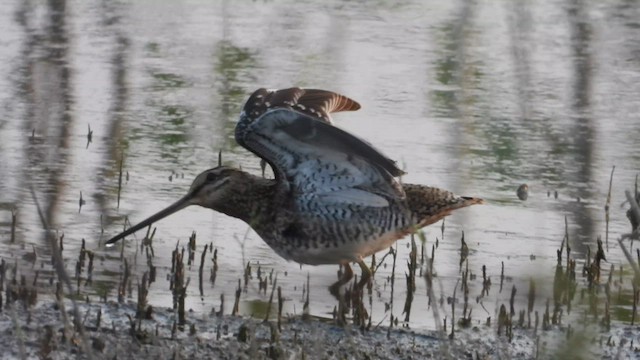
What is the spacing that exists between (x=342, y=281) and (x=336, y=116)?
3.38 meters

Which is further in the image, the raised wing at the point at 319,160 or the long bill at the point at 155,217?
the long bill at the point at 155,217

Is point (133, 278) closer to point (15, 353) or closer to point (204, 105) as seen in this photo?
point (15, 353)

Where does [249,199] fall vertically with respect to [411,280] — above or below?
above

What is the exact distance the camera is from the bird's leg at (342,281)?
7004 millimetres

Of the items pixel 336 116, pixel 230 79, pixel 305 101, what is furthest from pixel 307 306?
pixel 230 79

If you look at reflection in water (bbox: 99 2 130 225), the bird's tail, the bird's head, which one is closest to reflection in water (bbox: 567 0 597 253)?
the bird's tail

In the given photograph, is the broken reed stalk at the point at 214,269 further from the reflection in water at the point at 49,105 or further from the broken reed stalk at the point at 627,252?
the broken reed stalk at the point at 627,252

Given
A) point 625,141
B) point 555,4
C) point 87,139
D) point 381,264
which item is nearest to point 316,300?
point 381,264

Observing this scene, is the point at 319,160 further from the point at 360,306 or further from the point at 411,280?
the point at 360,306

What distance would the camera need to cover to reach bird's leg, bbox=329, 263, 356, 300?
23.0 ft

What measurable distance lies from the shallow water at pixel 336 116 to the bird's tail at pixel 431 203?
304 mm

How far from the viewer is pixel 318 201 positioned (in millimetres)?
7117

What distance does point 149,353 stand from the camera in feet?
18.7

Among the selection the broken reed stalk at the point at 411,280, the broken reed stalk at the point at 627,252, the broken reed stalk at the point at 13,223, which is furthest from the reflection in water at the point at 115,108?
the broken reed stalk at the point at 627,252
